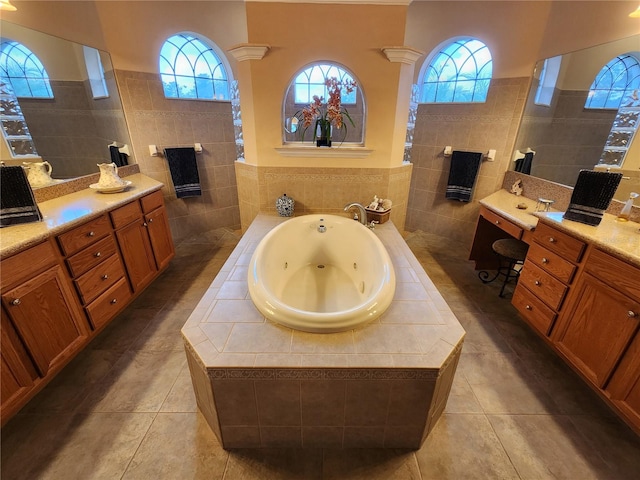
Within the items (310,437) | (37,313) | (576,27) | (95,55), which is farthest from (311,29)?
(310,437)

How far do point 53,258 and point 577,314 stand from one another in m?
3.00

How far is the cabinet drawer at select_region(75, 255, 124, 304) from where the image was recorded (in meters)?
1.79

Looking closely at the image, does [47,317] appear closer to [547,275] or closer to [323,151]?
[323,151]

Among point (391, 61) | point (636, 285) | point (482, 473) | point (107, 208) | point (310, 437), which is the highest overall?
point (391, 61)

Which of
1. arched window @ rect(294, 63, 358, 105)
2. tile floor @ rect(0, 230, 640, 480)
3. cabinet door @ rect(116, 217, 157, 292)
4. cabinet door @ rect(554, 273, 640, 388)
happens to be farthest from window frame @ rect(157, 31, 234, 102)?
cabinet door @ rect(554, 273, 640, 388)

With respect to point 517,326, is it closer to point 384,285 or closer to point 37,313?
point 384,285

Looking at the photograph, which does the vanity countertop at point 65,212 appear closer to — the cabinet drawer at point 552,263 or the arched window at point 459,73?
the cabinet drawer at point 552,263

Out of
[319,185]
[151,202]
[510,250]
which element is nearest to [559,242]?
[510,250]

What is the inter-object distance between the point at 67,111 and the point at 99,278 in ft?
4.48

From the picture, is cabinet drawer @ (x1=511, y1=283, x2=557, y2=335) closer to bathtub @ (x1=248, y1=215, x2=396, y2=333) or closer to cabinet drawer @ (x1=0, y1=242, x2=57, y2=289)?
bathtub @ (x1=248, y1=215, x2=396, y2=333)

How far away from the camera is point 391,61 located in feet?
8.03

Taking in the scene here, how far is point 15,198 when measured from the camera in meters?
1.58

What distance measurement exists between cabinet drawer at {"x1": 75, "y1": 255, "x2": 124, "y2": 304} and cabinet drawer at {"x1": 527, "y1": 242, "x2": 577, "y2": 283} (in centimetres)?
296

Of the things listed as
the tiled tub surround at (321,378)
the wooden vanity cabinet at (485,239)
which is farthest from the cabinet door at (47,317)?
the wooden vanity cabinet at (485,239)
